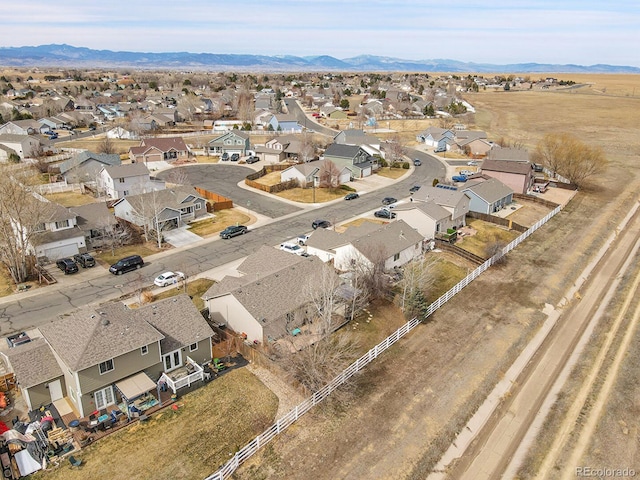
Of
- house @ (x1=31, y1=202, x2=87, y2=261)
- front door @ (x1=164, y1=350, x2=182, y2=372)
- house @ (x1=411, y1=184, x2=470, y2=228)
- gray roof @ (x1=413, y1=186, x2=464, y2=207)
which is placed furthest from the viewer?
gray roof @ (x1=413, y1=186, x2=464, y2=207)

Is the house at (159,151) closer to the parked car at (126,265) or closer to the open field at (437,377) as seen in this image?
the parked car at (126,265)

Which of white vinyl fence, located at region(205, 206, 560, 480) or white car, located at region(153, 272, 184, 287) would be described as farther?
white car, located at region(153, 272, 184, 287)

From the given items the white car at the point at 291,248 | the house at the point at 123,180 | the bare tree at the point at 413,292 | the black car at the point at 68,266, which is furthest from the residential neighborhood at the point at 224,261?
the white car at the point at 291,248

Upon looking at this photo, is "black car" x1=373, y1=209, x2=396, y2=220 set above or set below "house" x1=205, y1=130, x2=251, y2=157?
below

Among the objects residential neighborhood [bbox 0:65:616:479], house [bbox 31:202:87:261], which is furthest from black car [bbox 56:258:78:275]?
house [bbox 31:202:87:261]

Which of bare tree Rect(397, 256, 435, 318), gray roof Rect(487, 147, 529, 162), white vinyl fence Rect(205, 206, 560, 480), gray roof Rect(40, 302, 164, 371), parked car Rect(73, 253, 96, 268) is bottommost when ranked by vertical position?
parked car Rect(73, 253, 96, 268)

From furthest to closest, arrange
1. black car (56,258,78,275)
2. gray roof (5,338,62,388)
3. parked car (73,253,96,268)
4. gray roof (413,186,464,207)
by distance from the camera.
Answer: gray roof (413,186,464,207) → parked car (73,253,96,268) → black car (56,258,78,275) → gray roof (5,338,62,388)

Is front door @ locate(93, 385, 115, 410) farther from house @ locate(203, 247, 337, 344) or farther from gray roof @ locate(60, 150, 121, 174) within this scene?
gray roof @ locate(60, 150, 121, 174)
